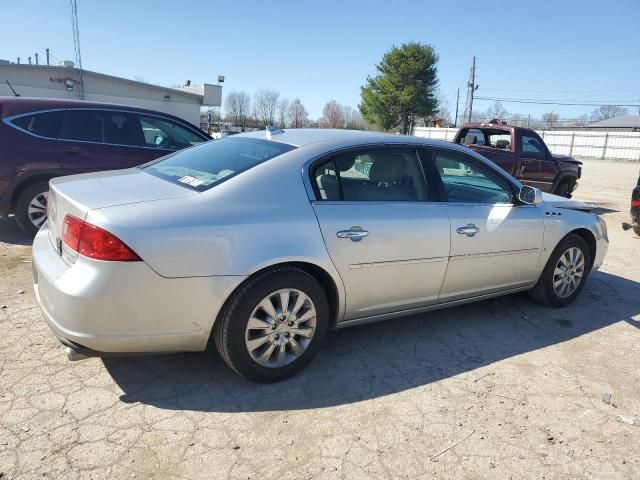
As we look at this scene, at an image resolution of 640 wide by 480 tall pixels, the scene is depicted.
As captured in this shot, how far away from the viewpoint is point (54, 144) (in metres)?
5.83

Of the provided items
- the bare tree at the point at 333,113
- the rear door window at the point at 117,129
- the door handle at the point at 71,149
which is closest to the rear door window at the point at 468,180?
the rear door window at the point at 117,129

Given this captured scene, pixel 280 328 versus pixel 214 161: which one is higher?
pixel 214 161

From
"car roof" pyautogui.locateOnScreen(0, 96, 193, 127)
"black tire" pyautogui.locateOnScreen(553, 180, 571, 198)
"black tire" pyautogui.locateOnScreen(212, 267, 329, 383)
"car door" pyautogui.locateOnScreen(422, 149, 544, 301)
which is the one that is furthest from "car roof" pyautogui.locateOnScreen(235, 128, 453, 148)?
"black tire" pyautogui.locateOnScreen(553, 180, 571, 198)

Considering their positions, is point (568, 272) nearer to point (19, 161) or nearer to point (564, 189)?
point (19, 161)

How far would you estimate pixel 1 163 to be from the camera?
552 centimetres

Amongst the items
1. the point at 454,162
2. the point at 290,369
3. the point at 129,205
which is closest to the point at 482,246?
the point at 454,162

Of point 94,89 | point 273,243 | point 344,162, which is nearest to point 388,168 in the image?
point 344,162

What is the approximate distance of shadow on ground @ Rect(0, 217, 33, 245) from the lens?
5.81 meters

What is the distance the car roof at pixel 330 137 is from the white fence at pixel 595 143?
121 ft

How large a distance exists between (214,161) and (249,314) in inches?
45.8

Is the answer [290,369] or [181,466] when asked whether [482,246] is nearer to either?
[290,369]

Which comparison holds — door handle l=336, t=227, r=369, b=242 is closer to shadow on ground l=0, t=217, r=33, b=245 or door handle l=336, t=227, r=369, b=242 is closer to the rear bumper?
the rear bumper

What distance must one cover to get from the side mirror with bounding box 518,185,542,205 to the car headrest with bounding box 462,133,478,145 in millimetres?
6432

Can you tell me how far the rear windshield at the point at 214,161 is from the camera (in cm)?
303
